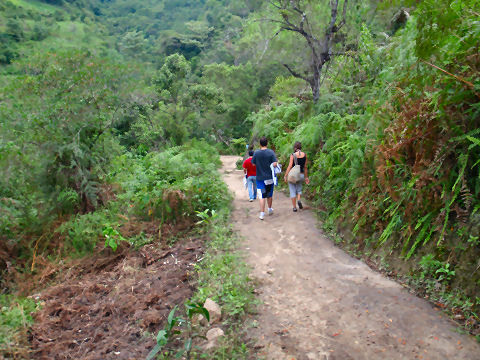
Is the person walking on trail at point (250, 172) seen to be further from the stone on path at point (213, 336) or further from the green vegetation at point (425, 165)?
the stone on path at point (213, 336)

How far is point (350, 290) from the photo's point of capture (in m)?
4.54

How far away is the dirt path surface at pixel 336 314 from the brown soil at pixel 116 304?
4.31 ft

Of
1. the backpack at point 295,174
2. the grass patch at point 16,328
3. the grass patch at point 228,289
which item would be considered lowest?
the grass patch at point 16,328

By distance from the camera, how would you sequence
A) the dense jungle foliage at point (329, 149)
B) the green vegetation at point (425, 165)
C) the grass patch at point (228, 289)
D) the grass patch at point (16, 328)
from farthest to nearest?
the grass patch at point (16, 328), the dense jungle foliage at point (329, 149), the green vegetation at point (425, 165), the grass patch at point (228, 289)

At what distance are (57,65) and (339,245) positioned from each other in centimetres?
858

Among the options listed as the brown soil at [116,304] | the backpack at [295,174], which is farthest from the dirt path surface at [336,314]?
the backpack at [295,174]

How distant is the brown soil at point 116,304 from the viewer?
14.7ft

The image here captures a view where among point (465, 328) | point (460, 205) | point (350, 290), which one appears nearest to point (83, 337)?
point (350, 290)

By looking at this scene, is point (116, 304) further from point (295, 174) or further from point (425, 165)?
point (425, 165)

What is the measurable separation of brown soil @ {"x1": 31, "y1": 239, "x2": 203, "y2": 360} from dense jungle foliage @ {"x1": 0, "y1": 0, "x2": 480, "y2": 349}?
631 mm

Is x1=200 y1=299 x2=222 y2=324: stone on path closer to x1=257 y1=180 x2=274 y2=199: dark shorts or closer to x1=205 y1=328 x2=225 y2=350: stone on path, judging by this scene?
x1=205 y1=328 x2=225 y2=350: stone on path

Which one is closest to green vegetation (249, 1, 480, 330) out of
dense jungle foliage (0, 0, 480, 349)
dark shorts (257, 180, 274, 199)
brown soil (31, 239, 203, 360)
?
dense jungle foliage (0, 0, 480, 349)

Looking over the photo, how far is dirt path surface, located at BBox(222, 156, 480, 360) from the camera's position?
11.3ft

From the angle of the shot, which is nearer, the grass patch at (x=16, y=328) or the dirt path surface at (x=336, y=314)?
the dirt path surface at (x=336, y=314)
